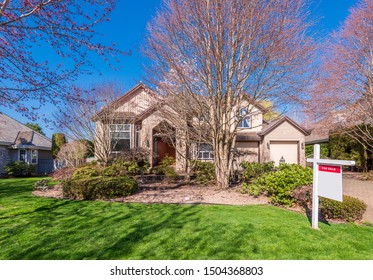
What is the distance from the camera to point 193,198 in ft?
26.0

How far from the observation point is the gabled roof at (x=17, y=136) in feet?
64.4

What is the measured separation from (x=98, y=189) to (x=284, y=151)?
1572 centimetres

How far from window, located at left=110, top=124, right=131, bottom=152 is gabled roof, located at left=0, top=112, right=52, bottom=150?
10.2 m

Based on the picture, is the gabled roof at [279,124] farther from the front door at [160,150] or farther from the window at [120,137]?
the window at [120,137]

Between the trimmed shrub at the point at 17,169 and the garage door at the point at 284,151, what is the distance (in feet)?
67.8

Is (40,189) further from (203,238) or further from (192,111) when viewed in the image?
(203,238)

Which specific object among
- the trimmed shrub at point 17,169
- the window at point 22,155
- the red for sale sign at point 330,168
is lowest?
the trimmed shrub at point 17,169

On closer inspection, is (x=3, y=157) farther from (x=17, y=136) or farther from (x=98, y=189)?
(x=98, y=189)

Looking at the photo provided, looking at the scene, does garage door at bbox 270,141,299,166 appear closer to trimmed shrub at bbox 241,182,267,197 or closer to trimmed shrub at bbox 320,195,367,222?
trimmed shrub at bbox 241,182,267,197

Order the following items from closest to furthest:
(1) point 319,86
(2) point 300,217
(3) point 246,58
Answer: (2) point 300,217 → (3) point 246,58 → (1) point 319,86

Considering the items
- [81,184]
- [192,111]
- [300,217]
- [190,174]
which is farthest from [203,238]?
[190,174]

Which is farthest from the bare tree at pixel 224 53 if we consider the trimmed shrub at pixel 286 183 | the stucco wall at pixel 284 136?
the stucco wall at pixel 284 136

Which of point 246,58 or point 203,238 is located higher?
point 246,58

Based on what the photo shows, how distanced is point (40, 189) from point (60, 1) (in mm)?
8646
